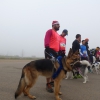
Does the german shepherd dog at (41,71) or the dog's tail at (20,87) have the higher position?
the german shepherd dog at (41,71)

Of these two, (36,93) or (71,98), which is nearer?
(71,98)

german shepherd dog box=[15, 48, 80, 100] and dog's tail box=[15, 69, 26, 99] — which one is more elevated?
german shepherd dog box=[15, 48, 80, 100]

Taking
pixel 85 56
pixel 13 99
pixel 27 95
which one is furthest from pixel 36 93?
pixel 85 56

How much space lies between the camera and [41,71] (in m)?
4.71

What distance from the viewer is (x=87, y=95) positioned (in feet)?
16.6

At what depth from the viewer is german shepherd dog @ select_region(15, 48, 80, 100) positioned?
4535 mm

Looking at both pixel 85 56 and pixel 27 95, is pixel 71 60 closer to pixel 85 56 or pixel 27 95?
pixel 27 95

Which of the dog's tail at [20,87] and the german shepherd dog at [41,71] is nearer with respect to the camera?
the dog's tail at [20,87]

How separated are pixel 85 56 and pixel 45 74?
4.34 m

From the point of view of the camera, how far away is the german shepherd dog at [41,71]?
14.9ft

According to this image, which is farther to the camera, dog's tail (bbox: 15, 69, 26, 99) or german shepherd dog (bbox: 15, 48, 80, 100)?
german shepherd dog (bbox: 15, 48, 80, 100)

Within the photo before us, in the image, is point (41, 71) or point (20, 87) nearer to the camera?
point (20, 87)

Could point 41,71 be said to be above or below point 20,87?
above

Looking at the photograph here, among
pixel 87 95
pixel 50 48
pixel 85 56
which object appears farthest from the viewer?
pixel 85 56
